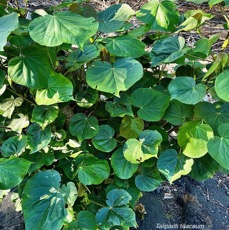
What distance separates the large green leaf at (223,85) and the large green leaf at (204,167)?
10.0 inches

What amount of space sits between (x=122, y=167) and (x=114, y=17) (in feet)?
1.40

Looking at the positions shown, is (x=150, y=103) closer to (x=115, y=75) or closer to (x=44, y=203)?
(x=115, y=75)

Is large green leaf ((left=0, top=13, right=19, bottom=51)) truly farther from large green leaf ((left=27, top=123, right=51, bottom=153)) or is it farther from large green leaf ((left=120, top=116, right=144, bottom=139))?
large green leaf ((left=120, top=116, right=144, bottom=139))

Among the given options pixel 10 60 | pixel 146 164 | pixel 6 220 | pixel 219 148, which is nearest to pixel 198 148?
pixel 219 148

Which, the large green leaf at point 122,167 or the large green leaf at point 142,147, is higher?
the large green leaf at point 142,147

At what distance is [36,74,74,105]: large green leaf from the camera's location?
0.80 metres

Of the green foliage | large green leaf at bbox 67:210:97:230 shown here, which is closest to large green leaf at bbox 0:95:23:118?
the green foliage

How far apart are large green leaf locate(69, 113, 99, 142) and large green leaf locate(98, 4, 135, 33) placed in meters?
0.25

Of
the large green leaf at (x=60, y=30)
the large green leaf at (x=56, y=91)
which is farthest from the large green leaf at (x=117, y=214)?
the large green leaf at (x=60, y=30)

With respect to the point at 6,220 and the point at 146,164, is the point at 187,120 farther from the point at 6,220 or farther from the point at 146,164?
the point at 6,220

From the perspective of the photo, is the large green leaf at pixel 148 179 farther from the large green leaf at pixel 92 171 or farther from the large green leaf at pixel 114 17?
the large green leaf at pixel 114 17

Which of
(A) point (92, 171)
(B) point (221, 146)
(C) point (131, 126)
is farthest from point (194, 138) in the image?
(A) point (92, 171)

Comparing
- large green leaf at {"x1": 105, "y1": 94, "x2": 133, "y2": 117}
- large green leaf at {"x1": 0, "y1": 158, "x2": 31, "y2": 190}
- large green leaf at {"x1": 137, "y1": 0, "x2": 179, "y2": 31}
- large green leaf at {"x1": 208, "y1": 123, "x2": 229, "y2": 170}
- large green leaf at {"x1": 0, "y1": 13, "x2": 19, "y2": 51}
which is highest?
large green leaf at {"x1": 0, "y1": 13, "x2": 19, "y2": 51}

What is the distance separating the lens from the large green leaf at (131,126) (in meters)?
0.94
